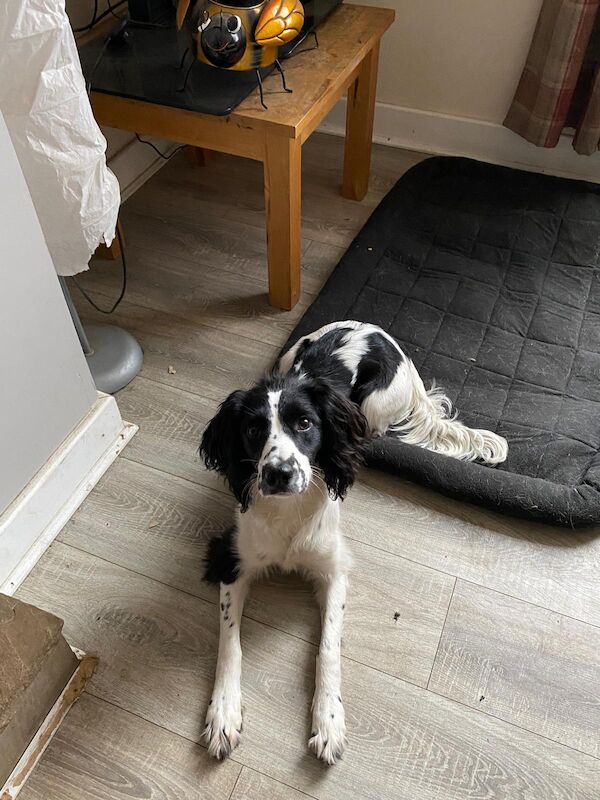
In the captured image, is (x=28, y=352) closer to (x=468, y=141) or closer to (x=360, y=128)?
(x=360, y=128)

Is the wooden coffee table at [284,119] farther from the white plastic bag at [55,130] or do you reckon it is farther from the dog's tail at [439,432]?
the dog's tail at [439,432]

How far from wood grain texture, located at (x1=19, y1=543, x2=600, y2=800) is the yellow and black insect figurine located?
1.26 m

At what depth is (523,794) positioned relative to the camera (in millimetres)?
1181

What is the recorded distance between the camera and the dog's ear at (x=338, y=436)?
48.5 inches

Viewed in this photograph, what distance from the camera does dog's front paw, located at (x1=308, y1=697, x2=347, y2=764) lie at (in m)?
1.20

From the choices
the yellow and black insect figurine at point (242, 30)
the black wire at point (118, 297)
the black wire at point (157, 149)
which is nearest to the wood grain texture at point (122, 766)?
the black wire at point (118, 297)

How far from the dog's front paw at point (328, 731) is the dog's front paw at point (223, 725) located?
14 cm

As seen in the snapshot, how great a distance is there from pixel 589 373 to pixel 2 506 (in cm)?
150

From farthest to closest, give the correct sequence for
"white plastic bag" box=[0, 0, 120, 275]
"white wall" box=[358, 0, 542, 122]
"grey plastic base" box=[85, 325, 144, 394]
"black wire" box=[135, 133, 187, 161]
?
1. "black wire" box=[135, 133, 187, 161]
2. "white wall" box=[358, 0, 542, 122]
3. "grey plastic base" box=[85, 325, 144, 394]
4. "white plastic bag" box=[0, 0, 120, 275]

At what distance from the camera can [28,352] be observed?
1.29 metres

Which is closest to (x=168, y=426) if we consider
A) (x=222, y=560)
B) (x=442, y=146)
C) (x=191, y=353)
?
(x=191, y=353)

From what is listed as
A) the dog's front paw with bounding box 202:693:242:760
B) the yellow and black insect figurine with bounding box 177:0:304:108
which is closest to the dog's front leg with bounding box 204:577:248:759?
the dog's front paw with bounding box 202:693:242:760

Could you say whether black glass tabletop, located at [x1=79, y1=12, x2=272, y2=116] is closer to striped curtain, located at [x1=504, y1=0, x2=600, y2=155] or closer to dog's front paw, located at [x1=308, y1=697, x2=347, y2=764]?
striped curtain, located at [x1=504, y1=0, x2=600, y2=155]

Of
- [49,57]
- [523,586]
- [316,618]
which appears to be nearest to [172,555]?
[316,618]
